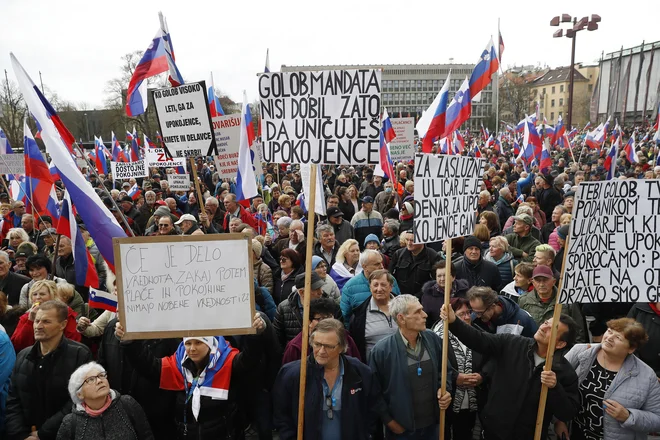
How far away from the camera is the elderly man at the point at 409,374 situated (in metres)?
3.62

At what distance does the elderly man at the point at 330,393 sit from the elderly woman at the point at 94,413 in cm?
101

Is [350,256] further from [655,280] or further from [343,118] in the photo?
[655,280]

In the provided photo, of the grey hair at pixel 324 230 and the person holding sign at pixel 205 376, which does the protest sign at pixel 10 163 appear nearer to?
the grey hair at pixel 324 230

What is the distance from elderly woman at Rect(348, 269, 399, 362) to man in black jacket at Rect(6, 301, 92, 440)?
2204 mm

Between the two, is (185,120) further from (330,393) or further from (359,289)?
(330,393)

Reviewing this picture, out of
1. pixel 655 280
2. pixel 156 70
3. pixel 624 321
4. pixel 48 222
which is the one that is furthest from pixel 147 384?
pixel 48 222

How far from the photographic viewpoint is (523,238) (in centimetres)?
709

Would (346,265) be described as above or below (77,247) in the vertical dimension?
below

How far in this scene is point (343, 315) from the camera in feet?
16.1

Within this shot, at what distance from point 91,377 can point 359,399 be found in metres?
1.75

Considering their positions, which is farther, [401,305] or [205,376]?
[401,305]

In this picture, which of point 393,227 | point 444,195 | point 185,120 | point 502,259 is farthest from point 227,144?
point 444,195

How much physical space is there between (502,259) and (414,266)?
3.55ft

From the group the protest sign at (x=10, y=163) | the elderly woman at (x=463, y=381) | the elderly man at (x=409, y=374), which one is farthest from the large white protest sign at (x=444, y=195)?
the protest sign at (x=10, y=163)
